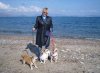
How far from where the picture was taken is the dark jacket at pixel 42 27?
30.8 ft

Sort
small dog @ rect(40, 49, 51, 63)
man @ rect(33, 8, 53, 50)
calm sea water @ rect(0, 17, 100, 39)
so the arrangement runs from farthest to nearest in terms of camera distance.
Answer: calm sea water @ rect(0, 17, 100, 39)
small dog @ rect(40, 49, 51, 63)
man @ rect(33, 8, 53, 50)

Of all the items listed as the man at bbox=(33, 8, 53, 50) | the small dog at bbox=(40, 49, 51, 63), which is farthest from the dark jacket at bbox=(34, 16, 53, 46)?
the small dog at bbox=(40, 49, 51, 63)

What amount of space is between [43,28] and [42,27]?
0.22 feet

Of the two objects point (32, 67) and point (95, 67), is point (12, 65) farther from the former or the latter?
point (95, 67)

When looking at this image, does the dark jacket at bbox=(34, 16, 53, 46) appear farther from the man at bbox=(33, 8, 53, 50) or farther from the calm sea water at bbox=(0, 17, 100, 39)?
the calm sea water at bbox=(0, 17, 100, 39)

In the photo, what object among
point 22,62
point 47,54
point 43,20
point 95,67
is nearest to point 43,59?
point 47,54

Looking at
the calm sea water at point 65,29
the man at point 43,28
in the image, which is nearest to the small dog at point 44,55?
the man at point 43,28

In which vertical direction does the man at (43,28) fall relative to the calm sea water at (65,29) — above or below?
above

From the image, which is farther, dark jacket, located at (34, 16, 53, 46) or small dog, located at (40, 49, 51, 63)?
small dog, located at (40, 49, 51, 63)

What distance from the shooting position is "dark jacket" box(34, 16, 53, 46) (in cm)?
939

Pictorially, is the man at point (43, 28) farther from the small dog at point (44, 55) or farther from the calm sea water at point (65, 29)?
the calm sea water at point (65, 29)

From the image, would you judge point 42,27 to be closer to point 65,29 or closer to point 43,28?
point 43,28

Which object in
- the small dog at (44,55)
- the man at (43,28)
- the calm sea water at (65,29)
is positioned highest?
the man at (43,28)

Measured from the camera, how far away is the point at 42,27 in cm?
947
